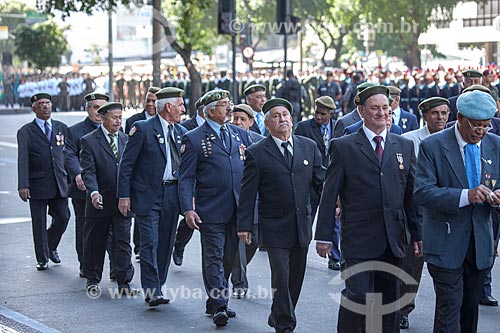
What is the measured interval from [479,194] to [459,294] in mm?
702

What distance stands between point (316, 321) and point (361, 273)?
1696 millimetres

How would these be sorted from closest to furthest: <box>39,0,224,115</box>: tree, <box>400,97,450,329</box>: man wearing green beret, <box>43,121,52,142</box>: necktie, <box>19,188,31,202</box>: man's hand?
<box>400,97,450,329</box>: man wearing green beret
<box>19,188,31,202</box>: man's hand
<box>43,121,52,142</box>: necktie
<box>39,0,224,115</box>: tree

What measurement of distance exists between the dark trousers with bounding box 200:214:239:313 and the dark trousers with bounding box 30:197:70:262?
304 cm

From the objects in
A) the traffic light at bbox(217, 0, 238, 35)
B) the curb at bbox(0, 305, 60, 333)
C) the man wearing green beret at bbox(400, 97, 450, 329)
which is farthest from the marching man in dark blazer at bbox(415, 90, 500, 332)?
the traffic light at bbox(217, 0, 238, 35)

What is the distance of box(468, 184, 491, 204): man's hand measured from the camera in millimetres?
6559

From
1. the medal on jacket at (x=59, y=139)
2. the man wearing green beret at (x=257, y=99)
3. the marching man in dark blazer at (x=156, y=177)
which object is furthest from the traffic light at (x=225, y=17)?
the marching man in dark blazer at (x=156, y=177)

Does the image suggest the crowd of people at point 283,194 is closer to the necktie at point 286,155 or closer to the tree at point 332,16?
the necktie at point 286,155

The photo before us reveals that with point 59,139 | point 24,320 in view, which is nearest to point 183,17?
point 59,139

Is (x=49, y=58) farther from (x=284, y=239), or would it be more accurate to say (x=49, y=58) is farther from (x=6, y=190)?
(x=284, y=239)

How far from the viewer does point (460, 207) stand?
6.70m

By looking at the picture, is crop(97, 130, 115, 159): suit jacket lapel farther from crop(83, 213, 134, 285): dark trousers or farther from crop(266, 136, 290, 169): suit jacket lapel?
crop(266, 136, 290, 169): suit jacket lapel

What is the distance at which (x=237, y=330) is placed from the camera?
862 centimetres

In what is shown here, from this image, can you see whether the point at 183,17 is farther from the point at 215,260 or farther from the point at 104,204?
the point at 215,260

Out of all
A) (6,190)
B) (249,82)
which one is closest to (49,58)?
(249,82)
